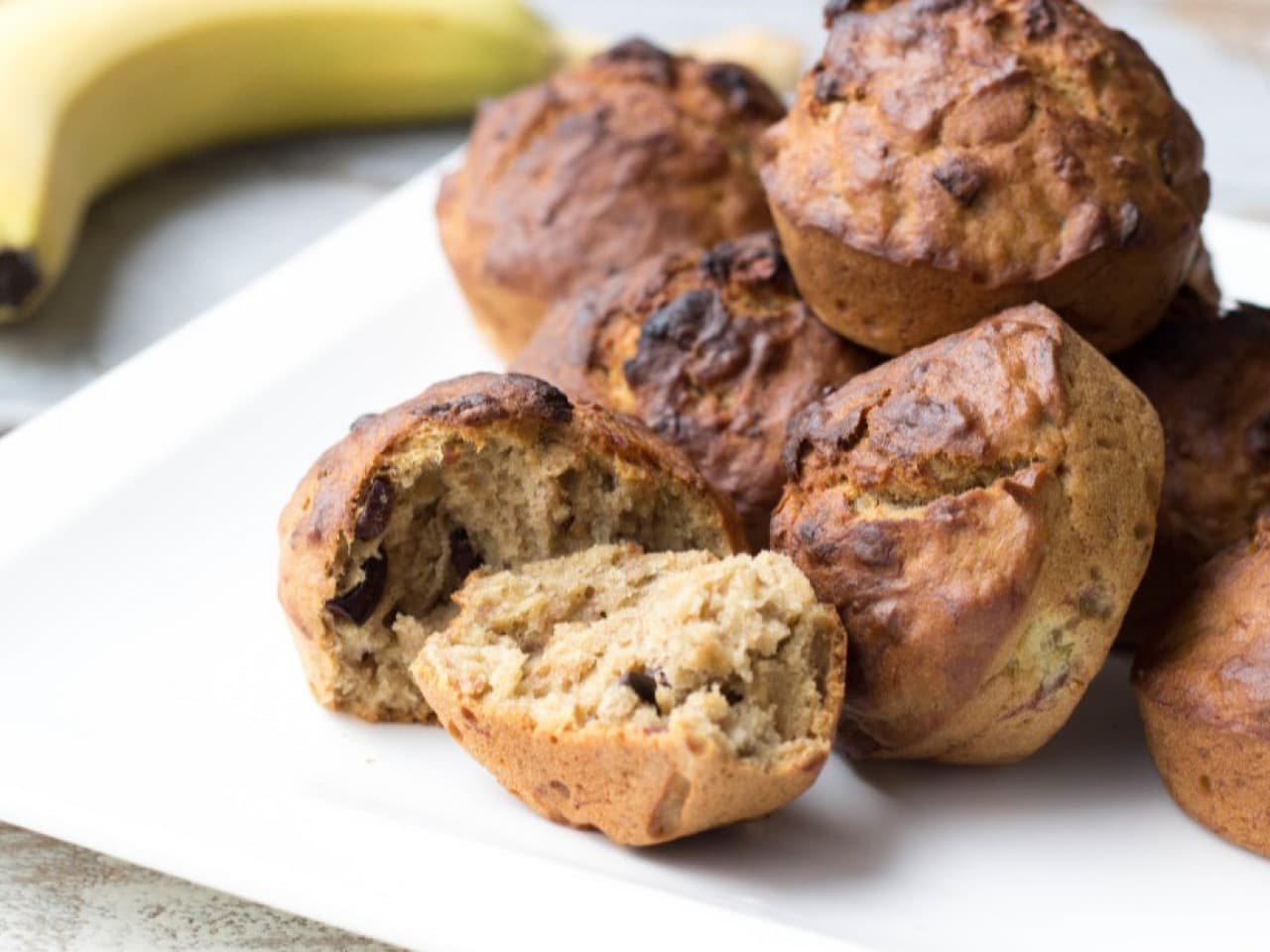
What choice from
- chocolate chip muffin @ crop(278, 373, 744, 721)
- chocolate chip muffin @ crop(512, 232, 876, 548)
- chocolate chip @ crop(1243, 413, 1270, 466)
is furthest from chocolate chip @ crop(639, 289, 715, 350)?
chocolate chip @ crop(1243, 413, 1270, 466)

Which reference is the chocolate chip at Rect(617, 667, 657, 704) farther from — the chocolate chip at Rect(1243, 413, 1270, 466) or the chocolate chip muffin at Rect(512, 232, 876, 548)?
the chocolate chip at Rect(1243, 413, 1270, 466)

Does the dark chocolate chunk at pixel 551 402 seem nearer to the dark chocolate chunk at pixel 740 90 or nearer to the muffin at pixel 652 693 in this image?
the muffin at pixel 652 693

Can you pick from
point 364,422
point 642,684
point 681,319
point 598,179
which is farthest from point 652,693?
point 598,179

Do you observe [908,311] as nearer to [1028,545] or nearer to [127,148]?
[1028,545]

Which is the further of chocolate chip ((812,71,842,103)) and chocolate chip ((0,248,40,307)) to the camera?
chocolate chip ((0,248,40,307))

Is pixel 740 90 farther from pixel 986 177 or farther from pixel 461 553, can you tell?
pixel 461 553
